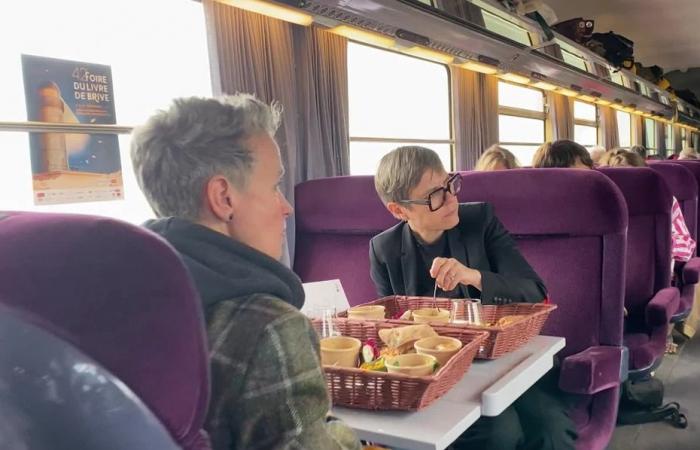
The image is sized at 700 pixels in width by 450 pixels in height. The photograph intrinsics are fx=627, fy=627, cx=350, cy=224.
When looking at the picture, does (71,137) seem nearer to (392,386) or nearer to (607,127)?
(392,386)

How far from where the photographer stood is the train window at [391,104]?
4152mm

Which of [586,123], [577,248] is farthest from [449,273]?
[586,123]

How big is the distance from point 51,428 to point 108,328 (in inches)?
5.4

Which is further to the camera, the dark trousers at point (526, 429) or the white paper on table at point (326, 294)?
the white paper on table at point (326, 294)

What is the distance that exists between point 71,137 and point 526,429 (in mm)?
1895

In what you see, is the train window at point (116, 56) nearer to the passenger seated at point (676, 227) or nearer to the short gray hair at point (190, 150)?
the short gray hair at point (190, 150)

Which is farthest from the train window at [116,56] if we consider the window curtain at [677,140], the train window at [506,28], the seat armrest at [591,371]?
the window curtain at [677,140]

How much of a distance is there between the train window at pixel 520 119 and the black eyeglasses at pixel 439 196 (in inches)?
169

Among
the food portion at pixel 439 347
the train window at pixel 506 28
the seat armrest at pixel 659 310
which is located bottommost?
the seat armrest at pixel 659 310

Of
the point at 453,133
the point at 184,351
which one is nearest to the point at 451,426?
the point at 184,351

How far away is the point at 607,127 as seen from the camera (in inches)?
407

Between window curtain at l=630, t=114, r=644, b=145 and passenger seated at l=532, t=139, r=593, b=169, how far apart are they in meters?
10.6

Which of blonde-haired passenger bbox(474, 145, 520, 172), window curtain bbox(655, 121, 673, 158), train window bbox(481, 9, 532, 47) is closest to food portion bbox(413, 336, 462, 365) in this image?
blonde-haired passenger bbox(474, 145, 520, 172)

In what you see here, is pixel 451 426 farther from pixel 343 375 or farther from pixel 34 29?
pixel 34 29
